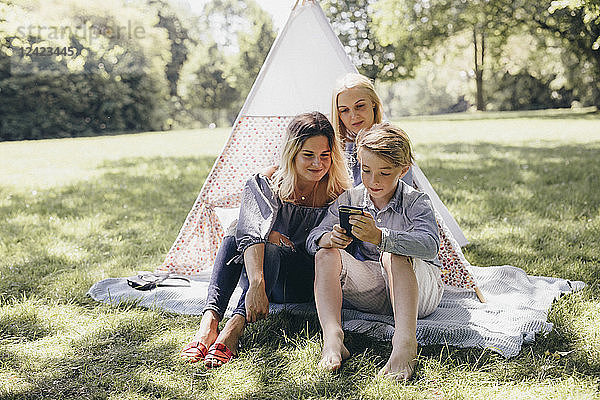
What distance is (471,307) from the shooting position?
8.97 feet

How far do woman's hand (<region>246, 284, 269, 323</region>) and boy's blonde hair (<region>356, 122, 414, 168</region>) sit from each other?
2.32ft

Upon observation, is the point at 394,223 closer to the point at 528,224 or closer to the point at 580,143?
the point at 528,224

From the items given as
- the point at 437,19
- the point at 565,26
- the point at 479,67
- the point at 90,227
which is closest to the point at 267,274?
the point at 90,227

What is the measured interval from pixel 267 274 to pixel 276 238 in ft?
0.59

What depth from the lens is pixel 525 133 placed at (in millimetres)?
12070

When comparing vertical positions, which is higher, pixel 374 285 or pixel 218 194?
pixel 218 194

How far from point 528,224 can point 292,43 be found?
224cm

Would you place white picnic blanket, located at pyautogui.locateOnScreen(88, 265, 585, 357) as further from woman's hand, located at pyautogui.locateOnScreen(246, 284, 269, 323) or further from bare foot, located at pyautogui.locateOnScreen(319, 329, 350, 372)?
woman's hand, located at pyautogui.locateOnScreen(246, 284, 269, 323)

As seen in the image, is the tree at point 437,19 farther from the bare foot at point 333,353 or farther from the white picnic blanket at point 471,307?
the bare foot at point 333,353

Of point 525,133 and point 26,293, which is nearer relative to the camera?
point 26,293

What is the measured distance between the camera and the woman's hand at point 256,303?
222cm

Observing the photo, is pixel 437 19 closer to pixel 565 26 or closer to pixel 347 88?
pixel 565 26

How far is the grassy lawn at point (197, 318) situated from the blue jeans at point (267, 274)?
17 centimetres

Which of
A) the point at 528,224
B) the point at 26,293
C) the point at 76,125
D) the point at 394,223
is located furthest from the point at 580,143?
the point at 76,125
